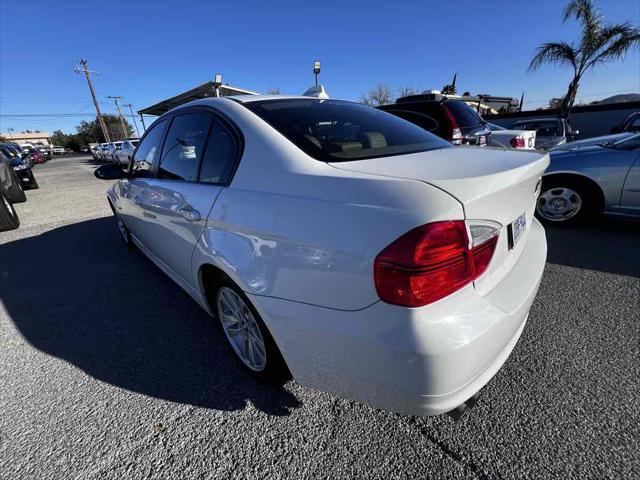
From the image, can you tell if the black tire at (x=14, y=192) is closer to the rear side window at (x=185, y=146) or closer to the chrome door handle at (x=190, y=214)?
the rear side window at (x=185, y=146)

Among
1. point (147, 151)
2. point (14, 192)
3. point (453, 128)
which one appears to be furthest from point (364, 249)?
point (14, 192)

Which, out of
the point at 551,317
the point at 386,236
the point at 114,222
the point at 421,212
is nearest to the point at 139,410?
the point at 386,236

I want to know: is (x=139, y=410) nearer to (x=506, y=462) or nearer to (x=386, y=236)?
(x=386, y=236)

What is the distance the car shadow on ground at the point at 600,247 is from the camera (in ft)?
10.2

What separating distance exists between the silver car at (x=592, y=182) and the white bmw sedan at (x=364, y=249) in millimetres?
2783

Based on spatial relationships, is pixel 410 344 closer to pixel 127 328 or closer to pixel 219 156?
pixel 219 156

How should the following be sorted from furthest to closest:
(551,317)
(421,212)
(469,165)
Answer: (551,317) < (469,165) < (421,212)

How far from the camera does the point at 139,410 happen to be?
1.79 meters

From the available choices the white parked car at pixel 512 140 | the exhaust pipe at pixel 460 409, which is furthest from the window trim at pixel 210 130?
the white parked car at pixel 512 140

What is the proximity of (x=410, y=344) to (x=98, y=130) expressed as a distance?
7670cm

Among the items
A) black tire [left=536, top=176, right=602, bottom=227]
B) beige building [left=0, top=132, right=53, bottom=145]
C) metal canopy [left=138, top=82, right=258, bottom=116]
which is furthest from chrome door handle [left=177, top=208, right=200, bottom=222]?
beige building [left=0, top=132, right=53, bottom=145]

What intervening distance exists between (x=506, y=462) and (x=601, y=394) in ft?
2.54

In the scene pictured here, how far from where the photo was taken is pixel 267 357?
68.4 inches

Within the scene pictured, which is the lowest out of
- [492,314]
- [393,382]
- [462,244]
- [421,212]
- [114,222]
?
[114,222]
